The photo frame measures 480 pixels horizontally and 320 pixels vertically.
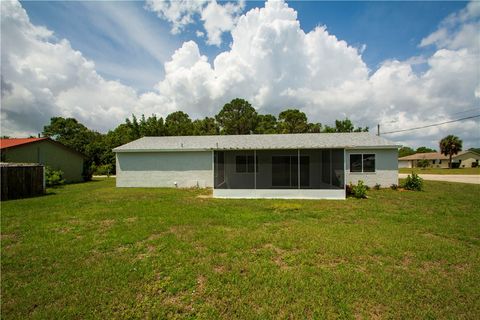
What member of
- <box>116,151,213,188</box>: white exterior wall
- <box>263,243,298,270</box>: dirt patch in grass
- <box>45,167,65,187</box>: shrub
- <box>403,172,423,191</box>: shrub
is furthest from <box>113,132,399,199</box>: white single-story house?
<box>263,243,298,270</box>: dirt patch in grass

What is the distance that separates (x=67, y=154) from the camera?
18812 millimetres

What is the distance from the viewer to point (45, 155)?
1695 cm

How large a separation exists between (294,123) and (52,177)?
91.8 ft

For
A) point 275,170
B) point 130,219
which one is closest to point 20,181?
point 130,219

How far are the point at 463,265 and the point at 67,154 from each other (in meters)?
24.1

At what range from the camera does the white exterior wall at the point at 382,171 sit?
43.5 ft

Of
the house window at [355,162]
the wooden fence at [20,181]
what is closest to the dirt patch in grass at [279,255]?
the house window at [355,162]

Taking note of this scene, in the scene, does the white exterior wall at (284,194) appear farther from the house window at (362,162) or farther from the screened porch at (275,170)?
the house window at (362,162)

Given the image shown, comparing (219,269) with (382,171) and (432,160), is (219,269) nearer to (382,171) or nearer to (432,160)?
(382,171)

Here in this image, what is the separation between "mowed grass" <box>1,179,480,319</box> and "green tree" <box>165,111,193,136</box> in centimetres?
2645

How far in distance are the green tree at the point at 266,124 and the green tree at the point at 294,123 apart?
1079 mm

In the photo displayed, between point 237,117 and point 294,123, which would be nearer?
point 294,123

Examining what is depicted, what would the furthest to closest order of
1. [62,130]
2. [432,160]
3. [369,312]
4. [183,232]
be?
[432,160] < [62,130] < [183,232] < [369,312]

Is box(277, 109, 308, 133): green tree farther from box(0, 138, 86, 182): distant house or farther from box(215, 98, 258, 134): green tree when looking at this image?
box(0, 138, 86, 182): distant house
